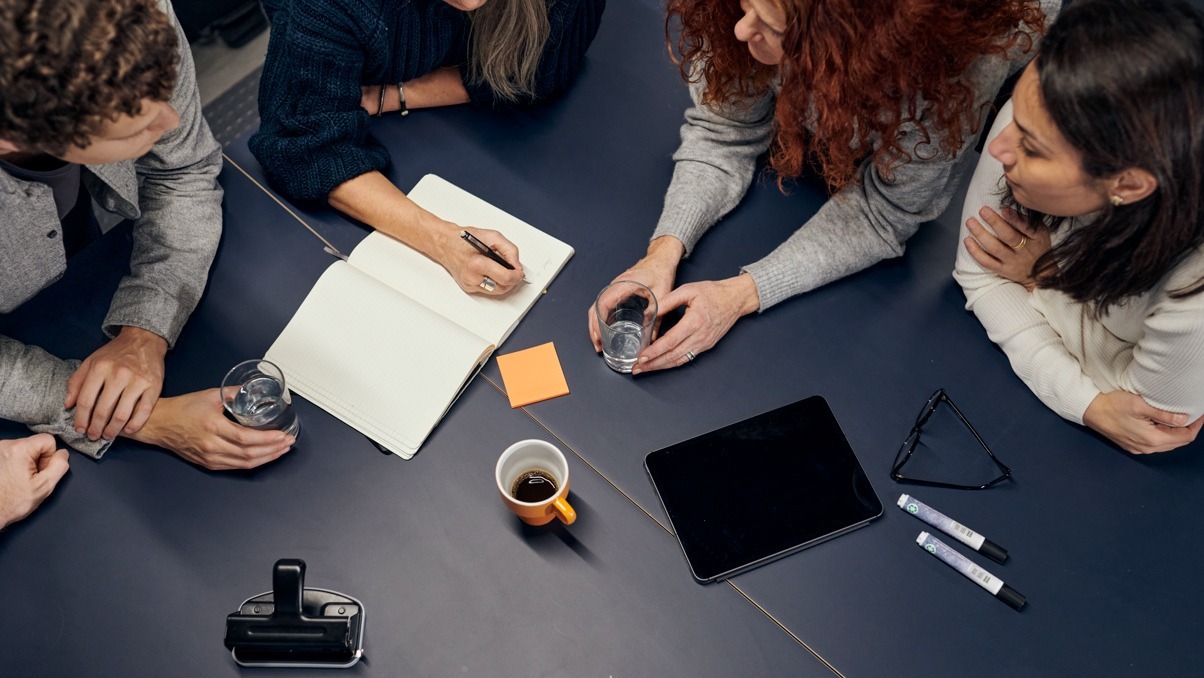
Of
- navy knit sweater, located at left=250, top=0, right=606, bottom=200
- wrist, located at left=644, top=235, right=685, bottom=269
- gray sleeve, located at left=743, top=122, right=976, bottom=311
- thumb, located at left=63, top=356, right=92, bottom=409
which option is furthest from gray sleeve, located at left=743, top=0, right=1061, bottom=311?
thumb, located at left=63, top=356, right=92, bottom=409

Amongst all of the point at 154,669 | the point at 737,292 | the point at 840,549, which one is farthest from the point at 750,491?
the point at 154,669

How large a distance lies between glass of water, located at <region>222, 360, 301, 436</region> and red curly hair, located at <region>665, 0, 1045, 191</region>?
0.87 m

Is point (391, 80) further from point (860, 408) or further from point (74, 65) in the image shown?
point (860, 408)

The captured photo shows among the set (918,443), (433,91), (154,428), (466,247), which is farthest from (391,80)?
(918,443)

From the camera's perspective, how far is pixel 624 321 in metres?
1.34

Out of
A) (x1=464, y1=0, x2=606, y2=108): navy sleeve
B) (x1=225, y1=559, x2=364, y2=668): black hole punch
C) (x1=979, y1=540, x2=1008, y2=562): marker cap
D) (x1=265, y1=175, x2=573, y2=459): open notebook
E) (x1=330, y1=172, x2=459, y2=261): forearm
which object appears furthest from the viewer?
(x1=464, y1=0, x2=606, y2=108): navy sleeve

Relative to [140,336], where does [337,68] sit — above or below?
above

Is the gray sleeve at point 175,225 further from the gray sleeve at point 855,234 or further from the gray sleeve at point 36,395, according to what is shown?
the gray sleeve at point 855,234

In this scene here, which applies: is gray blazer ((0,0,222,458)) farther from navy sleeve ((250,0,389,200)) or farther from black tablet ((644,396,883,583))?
black tablet ((644,396,883,583))

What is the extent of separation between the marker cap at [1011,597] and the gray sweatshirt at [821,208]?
55 cm

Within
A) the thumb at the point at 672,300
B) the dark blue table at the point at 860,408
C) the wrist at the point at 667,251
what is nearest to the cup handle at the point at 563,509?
the dark blue table at the point at 860,408

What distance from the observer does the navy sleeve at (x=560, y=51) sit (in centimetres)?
154

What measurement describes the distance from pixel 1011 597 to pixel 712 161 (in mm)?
852

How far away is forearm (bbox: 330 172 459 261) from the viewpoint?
1388 millimetres
